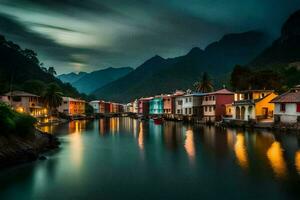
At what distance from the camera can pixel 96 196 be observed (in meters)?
23.2

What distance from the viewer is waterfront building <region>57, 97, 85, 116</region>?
151 metres

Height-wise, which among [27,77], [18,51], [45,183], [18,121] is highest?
[18,51]

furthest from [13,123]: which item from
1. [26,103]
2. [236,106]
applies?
[26,103]

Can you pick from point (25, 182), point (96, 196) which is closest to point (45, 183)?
point (25, 182)

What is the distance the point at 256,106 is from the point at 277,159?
4282 cm

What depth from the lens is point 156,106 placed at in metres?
159

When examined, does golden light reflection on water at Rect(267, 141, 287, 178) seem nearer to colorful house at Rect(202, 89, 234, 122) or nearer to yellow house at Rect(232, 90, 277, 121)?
yellow house at Rect(232, 90, 277, 121)

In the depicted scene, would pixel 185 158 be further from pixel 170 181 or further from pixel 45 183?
pixel 45 183

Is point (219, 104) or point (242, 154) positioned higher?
point (219, 104)

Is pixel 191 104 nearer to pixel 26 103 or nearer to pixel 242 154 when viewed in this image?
pixel 26 103

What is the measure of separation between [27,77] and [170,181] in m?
133

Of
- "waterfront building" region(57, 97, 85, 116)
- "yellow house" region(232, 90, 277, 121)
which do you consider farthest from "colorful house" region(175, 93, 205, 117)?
"waterfront building" region(57, 97, 85, 116)

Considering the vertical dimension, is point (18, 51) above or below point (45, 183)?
above

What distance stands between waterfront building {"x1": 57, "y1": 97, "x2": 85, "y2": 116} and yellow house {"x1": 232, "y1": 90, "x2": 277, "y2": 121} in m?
87.4
